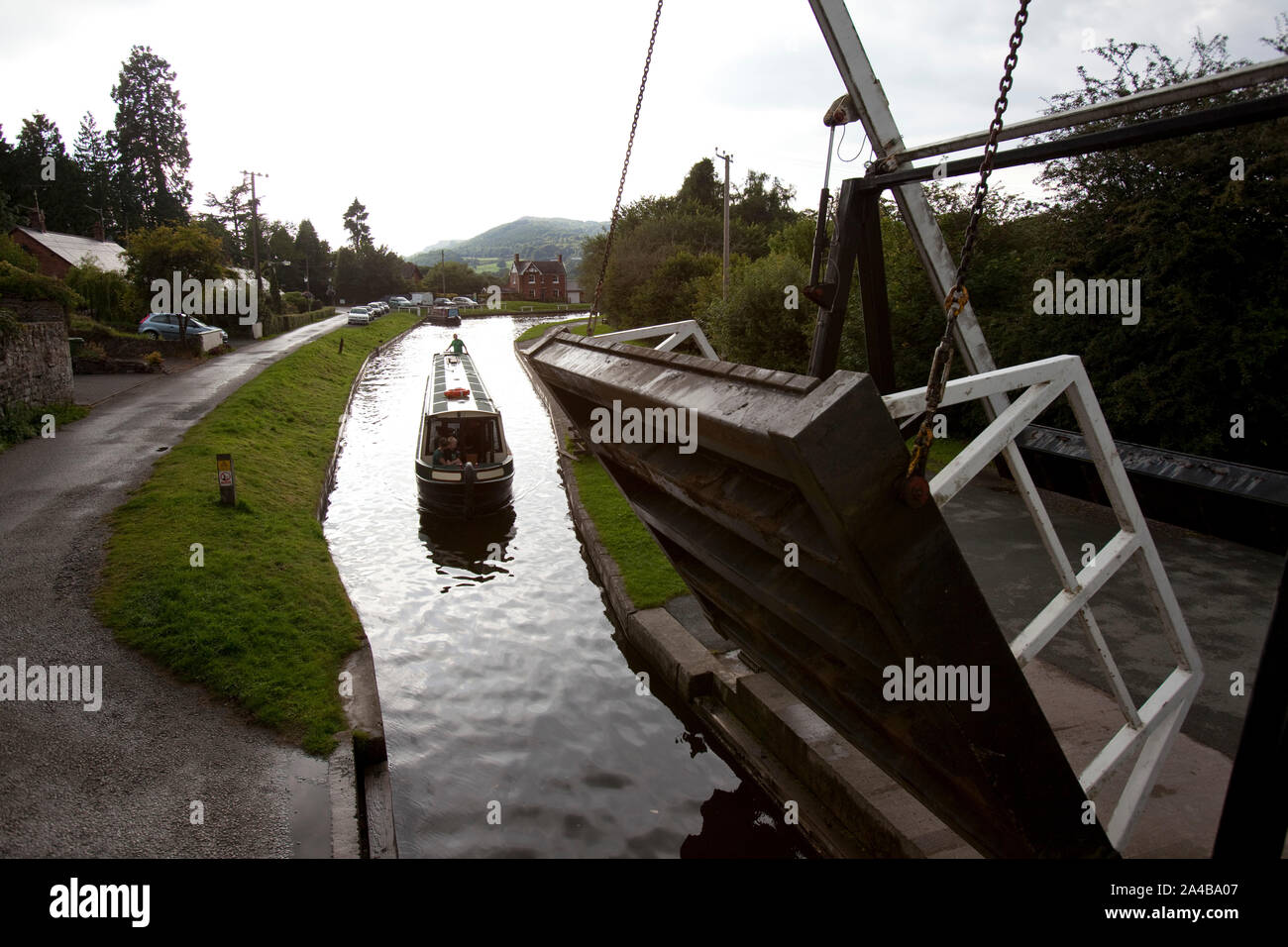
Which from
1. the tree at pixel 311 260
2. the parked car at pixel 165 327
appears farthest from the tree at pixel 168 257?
the tree at pixel 311 260

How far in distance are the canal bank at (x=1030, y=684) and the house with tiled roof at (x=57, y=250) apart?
135ft

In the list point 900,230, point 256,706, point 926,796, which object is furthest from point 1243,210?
point 256,706

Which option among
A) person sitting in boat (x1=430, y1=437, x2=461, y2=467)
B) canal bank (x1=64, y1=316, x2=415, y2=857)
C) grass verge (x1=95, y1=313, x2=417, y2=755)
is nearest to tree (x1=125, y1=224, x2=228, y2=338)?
grass verge (x1=95, y1=313, x2=417, y2=755)

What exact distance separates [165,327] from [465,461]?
2095 centimetres

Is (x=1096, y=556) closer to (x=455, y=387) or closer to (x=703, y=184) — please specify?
(x=455, y=387)

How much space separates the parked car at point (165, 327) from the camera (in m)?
28.7

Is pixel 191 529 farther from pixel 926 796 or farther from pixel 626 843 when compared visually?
pixel 926 796

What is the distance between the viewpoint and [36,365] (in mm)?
A: 16812

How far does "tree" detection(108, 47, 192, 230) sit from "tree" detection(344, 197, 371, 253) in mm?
48069

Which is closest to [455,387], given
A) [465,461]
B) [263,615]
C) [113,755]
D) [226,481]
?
[465,461]

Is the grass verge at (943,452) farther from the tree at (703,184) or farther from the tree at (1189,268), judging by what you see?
the tree at (703,184)

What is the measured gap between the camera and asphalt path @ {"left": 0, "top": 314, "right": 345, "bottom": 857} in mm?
5492

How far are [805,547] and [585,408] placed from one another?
8.69 feet

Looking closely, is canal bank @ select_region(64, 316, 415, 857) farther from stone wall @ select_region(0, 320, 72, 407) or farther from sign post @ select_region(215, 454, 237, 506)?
stone wall @ select_region(0, 320, 72, 407)
